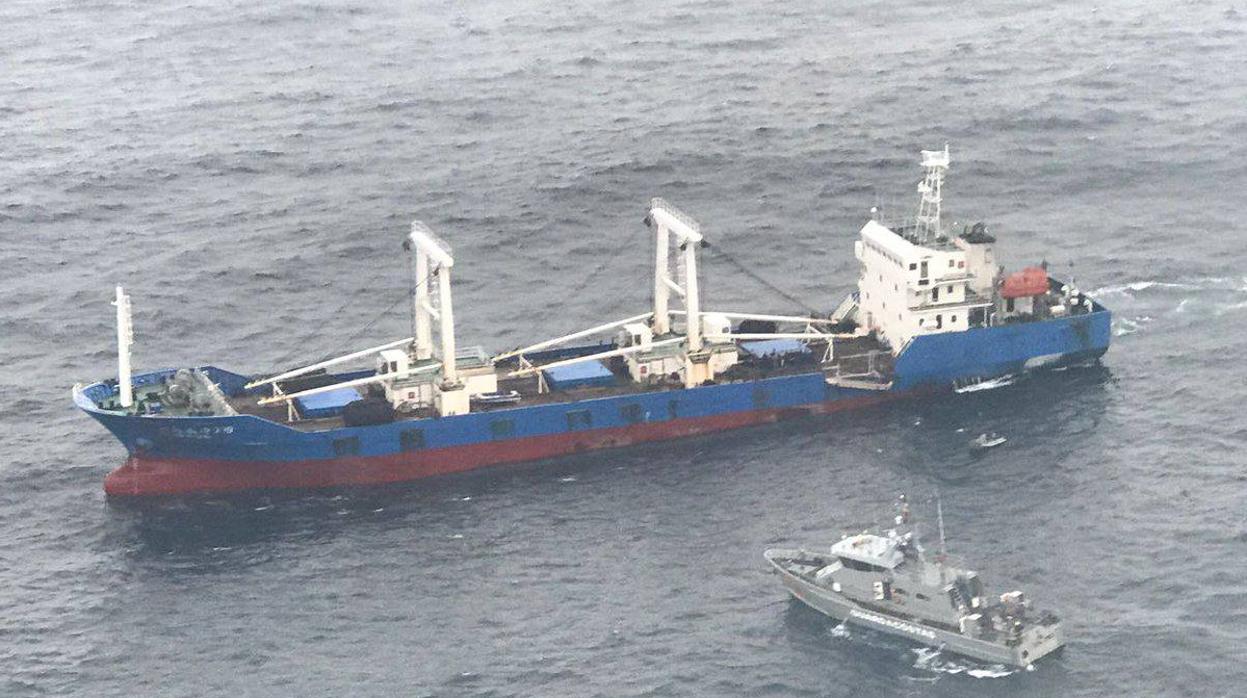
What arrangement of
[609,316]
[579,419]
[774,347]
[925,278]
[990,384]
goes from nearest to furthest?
[579,419], [925,278], [990,384], [774,347], [609,316]

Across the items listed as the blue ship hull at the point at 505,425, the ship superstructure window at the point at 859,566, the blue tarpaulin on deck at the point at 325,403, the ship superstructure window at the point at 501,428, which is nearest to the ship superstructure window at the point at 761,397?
the blue ship hull at the point at 505,425

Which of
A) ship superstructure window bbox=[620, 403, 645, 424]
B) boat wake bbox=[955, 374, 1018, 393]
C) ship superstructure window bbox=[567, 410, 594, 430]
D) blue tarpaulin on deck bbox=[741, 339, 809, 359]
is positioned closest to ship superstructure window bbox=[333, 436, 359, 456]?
ship superstructure window bbox=[567, 410, 594, 430]

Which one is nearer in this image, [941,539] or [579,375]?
[941,539]

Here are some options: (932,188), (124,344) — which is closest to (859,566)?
(932,188)

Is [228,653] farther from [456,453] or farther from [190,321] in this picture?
[190,321]

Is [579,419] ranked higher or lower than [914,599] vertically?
higher

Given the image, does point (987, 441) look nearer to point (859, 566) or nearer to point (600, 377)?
point (859, 566)

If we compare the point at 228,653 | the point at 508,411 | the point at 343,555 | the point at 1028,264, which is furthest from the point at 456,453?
the point at 1028,264

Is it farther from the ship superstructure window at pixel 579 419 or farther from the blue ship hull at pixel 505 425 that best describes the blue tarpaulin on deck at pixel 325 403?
the ship superstructure window at pixel 579 419
